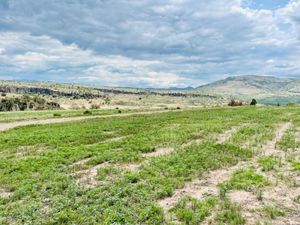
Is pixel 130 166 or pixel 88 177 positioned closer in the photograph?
pixel 88 177

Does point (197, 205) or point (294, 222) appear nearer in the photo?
point (294, 222)

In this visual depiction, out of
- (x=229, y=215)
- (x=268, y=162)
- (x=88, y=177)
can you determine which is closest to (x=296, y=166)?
(x=268, y=162)

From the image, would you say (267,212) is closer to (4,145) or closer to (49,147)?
(49,147)

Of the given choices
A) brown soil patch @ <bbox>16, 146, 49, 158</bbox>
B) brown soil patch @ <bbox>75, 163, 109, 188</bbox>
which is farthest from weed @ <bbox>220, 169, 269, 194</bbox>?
brown soil patch @ <bbox>16, 146, 49, 158</bbox>

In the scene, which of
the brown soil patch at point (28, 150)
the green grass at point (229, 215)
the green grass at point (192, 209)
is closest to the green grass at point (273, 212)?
the green grass at point (229, 215)

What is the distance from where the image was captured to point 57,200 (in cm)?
948

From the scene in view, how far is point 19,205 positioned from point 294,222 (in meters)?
8.03

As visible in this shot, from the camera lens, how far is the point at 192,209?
855cm

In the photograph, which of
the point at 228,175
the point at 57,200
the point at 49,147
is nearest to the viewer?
the point at 57,200

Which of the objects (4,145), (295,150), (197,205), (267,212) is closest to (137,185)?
(197,205)

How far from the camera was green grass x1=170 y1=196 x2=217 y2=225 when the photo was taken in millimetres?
7898

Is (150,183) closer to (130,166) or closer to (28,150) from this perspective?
(130,166)

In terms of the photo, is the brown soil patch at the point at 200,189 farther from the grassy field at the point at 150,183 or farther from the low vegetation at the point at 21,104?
the low vegetation at the point at 21,104

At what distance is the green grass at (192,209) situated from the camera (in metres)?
7.90
